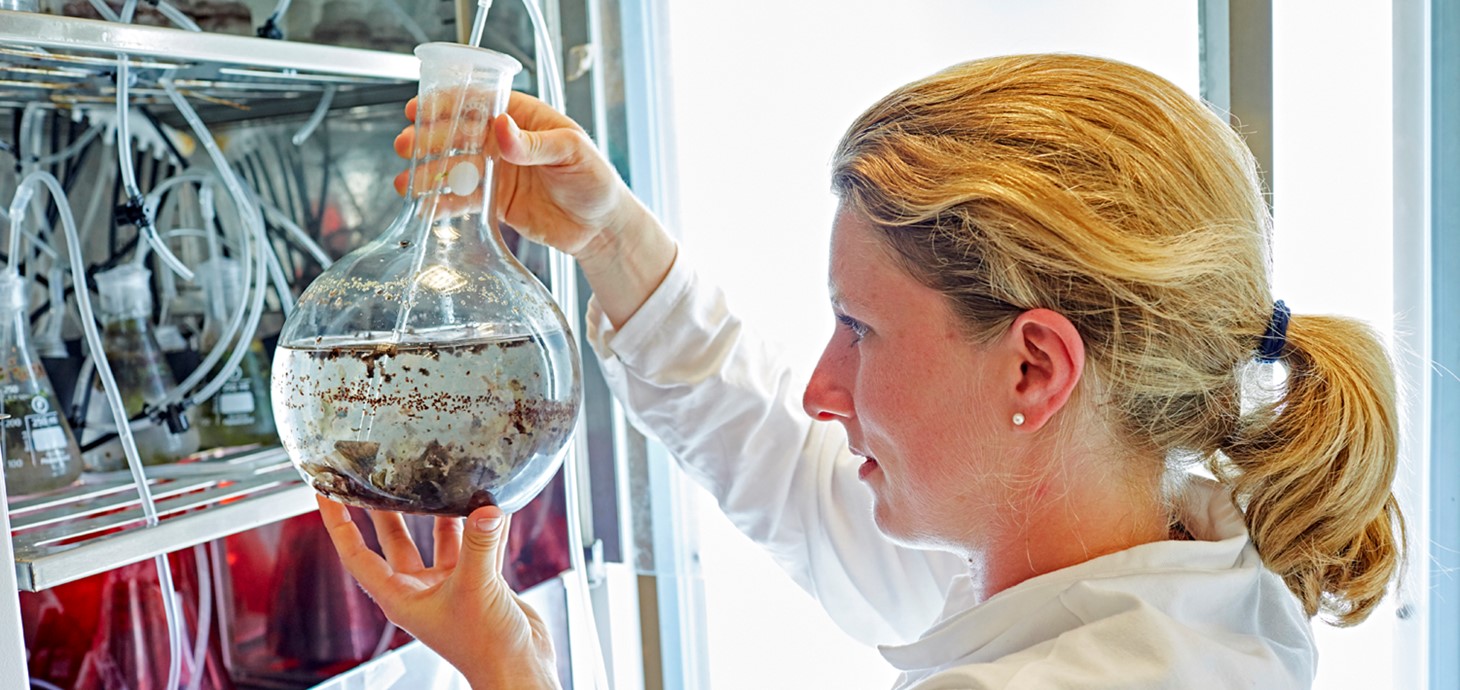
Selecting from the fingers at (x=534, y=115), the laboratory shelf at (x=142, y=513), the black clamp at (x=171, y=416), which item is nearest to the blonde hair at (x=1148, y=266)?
the fingers at (x=534, y=115)

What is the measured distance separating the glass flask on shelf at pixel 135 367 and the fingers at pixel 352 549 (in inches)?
11.4

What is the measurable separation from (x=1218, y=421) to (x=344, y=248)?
0.88 m

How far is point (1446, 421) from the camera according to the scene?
116 centimetres

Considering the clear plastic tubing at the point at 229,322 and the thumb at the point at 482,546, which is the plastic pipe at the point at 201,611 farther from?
the thumb at the point at 482,546

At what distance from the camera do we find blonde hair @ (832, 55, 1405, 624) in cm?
74

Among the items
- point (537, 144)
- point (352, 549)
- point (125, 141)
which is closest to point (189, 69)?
point (125, 141)

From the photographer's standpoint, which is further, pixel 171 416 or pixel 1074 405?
pixel 171 416

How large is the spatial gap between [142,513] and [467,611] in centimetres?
27

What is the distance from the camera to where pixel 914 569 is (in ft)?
3.78

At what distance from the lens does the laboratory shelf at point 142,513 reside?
71 cm

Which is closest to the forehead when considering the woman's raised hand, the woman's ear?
the woman's ear

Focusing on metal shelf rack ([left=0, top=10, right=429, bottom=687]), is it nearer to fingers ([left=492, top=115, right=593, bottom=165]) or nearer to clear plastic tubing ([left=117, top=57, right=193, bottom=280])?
clear plastic tubing ([left=117, top=57, right=193, bottom=280])

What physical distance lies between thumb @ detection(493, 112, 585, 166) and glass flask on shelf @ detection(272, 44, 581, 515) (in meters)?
0.01

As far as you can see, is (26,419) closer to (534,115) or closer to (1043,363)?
(534,115)
